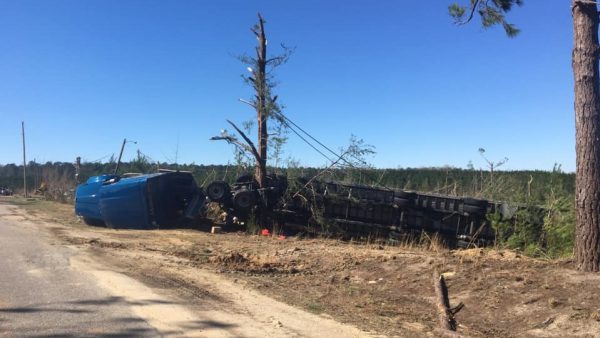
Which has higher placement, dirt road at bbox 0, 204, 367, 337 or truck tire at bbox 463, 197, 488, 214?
truck tire at bbox 463, 197, 488, 214

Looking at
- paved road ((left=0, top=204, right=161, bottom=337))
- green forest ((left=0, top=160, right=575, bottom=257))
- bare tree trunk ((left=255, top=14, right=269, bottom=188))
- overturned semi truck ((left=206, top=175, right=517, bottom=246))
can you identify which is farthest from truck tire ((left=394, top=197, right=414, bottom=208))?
paved road ((left=0, top=204, right=161, bottom=337))

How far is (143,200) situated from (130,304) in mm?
11252

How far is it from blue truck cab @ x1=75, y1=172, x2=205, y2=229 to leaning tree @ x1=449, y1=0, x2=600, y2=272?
13.2 m

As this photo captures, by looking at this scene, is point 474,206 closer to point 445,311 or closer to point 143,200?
point 445,311

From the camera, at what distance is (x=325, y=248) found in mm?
13297

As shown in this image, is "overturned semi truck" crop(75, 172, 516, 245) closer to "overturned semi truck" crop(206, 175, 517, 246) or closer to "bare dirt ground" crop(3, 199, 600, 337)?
"overturned semi truck" crop(206, 175, 517, 246)

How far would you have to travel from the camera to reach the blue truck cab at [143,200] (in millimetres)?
18141

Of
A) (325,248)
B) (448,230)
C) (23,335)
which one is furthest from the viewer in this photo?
(448,230)

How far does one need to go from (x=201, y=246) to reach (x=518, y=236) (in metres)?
7.83

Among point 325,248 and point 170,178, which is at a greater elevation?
point 170,178

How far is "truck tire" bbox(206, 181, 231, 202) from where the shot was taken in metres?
18.2

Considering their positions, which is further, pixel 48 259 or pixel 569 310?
pixel 48 259

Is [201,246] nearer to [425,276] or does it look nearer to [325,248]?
[325,248]

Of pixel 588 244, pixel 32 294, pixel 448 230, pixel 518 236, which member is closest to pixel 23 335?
pixel 32 294
